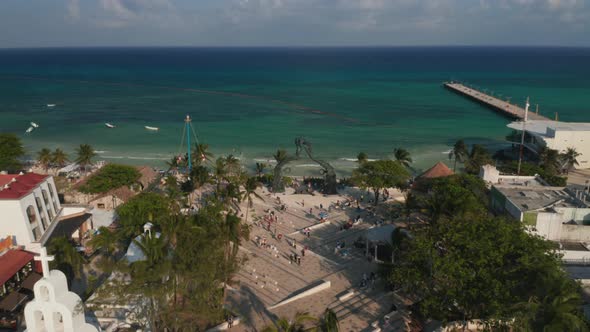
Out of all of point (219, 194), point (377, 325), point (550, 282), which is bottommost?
point (377, 325)

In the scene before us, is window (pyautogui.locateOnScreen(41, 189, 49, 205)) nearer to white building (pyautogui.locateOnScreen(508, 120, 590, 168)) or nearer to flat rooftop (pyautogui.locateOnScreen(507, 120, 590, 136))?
white building (pyautogui.locateOnScreen(508, 120, 590, 168))

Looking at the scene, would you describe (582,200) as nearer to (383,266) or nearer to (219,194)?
(383,266)

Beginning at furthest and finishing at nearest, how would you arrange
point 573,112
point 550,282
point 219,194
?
point 573,112 < point 219,194 < point 550,282

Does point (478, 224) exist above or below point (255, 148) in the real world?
above

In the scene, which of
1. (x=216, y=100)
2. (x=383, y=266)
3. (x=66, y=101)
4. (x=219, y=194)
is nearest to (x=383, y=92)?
(x=216, y=100)

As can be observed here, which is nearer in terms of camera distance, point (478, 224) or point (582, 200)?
point (478, 224)

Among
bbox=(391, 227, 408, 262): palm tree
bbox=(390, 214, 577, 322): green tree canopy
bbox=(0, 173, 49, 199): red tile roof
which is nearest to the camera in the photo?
bbox=(390, 214, 577, 322): green tree canopy

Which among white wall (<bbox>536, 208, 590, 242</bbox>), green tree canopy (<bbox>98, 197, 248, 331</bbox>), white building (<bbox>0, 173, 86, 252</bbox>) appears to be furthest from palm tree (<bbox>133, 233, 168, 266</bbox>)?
white wall (<bbox>536, 208, 590, 242</bbox>)

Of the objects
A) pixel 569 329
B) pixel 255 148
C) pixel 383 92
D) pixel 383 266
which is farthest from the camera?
pixel 383 92
